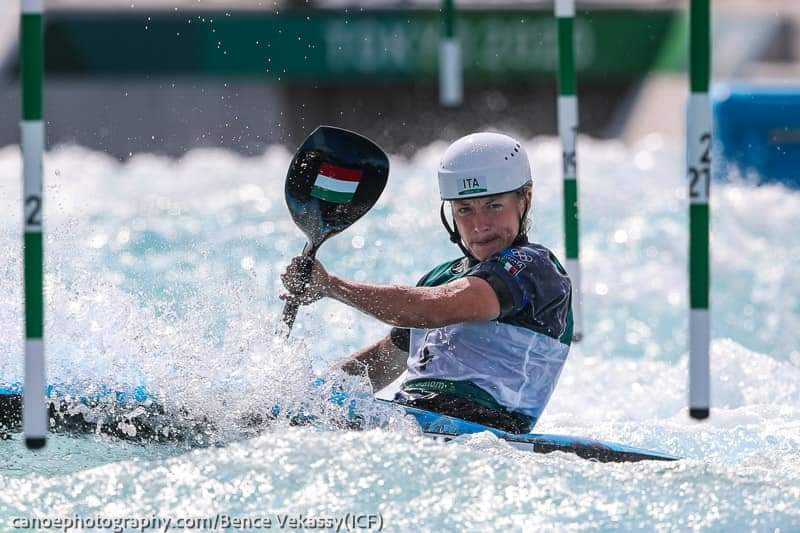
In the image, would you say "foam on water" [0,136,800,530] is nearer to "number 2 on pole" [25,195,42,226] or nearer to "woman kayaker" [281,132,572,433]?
"woman kayaker" [281,132,572,433]

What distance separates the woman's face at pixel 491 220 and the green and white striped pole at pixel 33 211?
1176 mm

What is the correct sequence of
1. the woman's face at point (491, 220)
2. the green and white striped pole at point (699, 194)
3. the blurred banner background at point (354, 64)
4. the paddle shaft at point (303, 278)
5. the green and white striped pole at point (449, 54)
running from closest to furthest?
the green and white striped pole at point (699, 194) → the paddle shaft at point (303, 278) → the woman's face at point (491, 220) → the green and white striped pole at point (449, 54) → the blurred banner background at point (354, 64)

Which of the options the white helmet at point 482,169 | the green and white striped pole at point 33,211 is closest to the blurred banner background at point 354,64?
the white helmet at point 482,169

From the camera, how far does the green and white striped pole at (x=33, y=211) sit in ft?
9.55

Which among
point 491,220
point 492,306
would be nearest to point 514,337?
point 492,306

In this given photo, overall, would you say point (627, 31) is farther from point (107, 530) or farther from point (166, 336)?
point (107, 530)

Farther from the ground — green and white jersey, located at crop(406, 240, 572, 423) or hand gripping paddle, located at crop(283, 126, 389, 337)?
hand gripping paddle, located at crop(283, 126, 389, 337)

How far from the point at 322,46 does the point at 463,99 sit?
5.66ft

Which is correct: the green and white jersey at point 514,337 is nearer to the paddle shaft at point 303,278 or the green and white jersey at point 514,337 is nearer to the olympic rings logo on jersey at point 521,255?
the olympic rings logo on jersey at point 521,255

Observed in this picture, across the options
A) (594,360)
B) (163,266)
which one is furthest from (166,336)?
(163,266)

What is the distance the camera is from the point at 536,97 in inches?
540

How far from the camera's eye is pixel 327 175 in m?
3.63

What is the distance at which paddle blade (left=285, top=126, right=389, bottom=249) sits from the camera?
3625 mm

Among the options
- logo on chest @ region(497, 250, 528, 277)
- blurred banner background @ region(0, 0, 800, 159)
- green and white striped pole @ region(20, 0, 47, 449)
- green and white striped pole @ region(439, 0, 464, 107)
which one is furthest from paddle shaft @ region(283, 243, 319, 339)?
blurred banner background @ region(0, 0, 800, 159)
